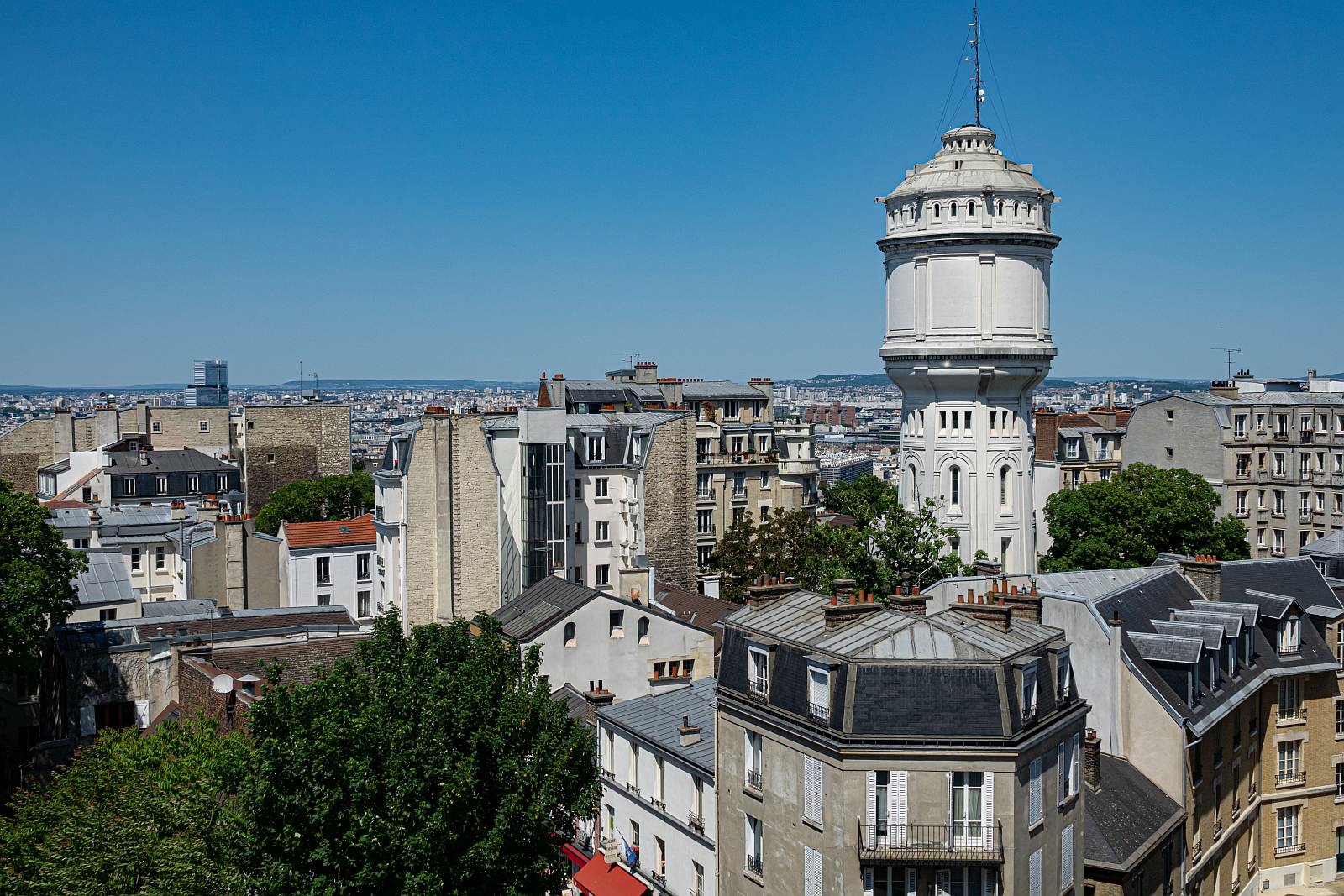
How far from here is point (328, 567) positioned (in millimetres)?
59281

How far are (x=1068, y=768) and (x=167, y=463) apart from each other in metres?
80.2

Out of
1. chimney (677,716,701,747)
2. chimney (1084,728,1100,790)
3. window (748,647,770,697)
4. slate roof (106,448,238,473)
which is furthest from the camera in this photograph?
slate roof (106,448,238,473)

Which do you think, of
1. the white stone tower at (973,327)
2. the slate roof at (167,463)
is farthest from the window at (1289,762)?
the slate roof at (167,463)

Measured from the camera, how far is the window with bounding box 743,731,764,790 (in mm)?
25180

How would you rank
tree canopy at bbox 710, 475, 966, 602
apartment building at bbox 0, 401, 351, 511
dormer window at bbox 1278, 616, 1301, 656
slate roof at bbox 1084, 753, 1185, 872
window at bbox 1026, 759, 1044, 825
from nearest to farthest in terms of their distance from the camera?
window at bbox 1026, 759, 1044, 825, slate roof at bbox 1084, 753, 1185, 872, dormer window at bbox 1278, 616, 1301, 656, tree canopy at bbox 710, 475, 966, 602, apartment building at bbox 0, 401, 351, 511

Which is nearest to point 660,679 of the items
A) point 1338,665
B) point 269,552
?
point 1338,665

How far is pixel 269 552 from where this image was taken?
6050 centimetres

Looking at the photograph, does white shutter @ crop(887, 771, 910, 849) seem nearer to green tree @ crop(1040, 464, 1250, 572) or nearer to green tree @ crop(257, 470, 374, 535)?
green tree @ crop(1040, 464, 1250, 572)

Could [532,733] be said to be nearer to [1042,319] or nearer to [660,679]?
[660,679]

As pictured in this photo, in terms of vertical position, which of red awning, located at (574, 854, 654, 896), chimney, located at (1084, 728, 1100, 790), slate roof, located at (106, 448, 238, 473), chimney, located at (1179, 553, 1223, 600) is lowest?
red awning, located at (574, 854, 654, 896)

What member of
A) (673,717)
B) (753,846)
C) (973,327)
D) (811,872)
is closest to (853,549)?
(973,327)

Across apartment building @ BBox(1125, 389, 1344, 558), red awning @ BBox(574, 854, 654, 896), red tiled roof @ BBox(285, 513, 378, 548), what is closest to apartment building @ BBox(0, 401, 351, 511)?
red tiled roof @ BBox(285, 513, 378, 548)

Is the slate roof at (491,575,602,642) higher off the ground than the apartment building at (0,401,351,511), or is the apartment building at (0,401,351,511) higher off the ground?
the apartment building at (0,401,351,511)

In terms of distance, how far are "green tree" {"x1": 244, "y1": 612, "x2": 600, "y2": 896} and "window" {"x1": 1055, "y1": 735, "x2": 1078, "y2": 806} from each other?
9337 millimetres
